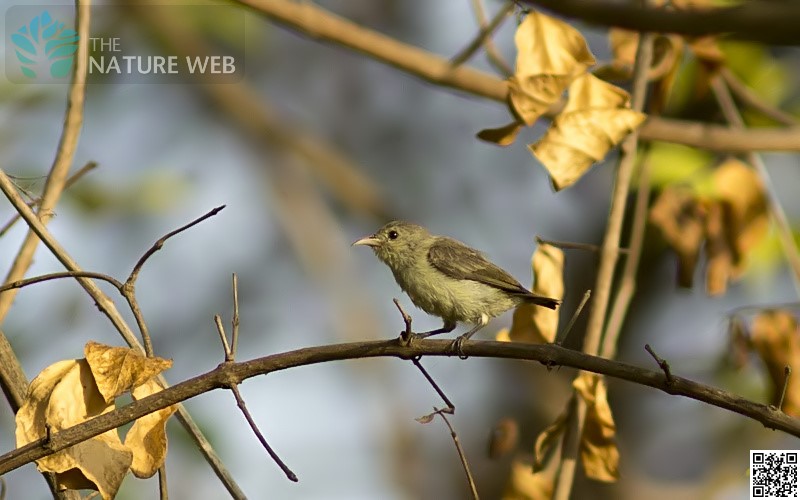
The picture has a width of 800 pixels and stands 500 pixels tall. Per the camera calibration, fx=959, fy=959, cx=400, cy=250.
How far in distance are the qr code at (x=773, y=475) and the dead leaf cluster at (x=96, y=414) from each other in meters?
2.29

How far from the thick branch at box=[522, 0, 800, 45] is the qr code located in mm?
2392

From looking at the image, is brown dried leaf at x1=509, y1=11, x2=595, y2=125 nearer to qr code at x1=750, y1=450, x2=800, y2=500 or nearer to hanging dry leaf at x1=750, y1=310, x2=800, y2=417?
hanging dry leaf at x1=750, y1=310, x2=800, y2=417

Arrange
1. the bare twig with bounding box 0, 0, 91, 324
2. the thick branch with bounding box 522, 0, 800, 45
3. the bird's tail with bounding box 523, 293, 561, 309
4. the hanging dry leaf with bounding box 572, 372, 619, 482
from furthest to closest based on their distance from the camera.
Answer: the bird's tail with bounding box 523, 293, 561, 309 → the hanging dry leaf with bounding box 572, 372, 619, 482 → the bare twig with bounding box 0, 0, 91, 324 → the thick branch with bounding box 522, 0, 800, 45

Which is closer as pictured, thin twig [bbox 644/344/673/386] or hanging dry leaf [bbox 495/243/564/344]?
thin twig [bbox 644/344/673/386]

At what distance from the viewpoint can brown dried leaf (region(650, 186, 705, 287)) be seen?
396 cm

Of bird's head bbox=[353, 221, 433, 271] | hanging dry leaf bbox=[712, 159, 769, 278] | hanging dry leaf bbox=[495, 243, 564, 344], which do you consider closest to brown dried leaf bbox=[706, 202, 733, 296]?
hanging dry leaf bbox=[712, 159, 769, 278]

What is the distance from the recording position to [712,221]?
402 centimetres

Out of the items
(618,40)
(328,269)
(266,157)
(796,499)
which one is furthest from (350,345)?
(266,157)

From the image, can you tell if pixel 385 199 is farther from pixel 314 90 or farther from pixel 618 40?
pixel 618 40

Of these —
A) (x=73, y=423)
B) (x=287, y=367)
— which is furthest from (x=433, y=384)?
(x=73, y=423)

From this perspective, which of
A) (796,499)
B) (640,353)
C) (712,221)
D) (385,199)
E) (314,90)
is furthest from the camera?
(314,90)

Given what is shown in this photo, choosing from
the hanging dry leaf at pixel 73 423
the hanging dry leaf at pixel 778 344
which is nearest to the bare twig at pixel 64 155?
the hanging dry leaf at pixel 73 423

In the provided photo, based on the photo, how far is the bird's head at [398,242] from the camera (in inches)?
194

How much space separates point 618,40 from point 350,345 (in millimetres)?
2385
